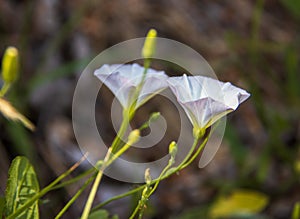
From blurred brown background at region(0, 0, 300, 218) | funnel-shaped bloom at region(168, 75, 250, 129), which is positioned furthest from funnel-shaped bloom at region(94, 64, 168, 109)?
blurred brown background at region(0, 0, 300, 218)

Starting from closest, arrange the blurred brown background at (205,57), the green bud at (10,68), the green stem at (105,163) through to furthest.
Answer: the green stem at (105,163)
the green bud at (10,68)
the blurred brown background at (205,57)

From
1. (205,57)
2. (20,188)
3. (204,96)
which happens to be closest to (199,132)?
(204,96)

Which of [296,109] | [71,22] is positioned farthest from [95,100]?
[296,109]

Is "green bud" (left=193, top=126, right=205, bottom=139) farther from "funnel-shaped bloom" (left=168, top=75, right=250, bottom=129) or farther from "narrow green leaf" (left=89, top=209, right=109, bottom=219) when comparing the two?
"narrow green leaf" (left=89, top=209, right=109, bottom=219)

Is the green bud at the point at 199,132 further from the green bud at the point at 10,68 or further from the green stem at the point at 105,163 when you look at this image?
the green bud at the point at 10,68

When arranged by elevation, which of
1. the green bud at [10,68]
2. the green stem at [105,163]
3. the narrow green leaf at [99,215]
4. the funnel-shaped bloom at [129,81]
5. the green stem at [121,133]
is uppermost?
the funnel-shaped bloom at [129,81]

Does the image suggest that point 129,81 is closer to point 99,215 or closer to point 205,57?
point 99,215

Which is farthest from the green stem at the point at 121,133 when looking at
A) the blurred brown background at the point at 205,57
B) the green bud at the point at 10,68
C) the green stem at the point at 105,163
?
the blurred brown background at the point at 205,57
